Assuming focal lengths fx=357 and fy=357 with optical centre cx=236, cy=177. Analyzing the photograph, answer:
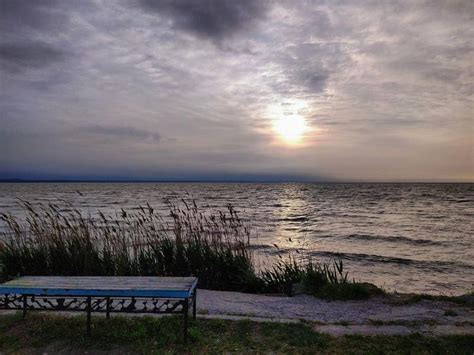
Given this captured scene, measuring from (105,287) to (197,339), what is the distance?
1.37 metres

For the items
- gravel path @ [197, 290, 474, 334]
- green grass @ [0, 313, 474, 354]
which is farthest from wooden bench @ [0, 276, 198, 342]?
gravel path @ [197, 290, 474, 334]

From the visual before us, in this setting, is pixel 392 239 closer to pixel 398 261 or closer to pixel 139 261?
pixel 398 261

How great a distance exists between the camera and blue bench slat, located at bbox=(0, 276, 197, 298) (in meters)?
4.31

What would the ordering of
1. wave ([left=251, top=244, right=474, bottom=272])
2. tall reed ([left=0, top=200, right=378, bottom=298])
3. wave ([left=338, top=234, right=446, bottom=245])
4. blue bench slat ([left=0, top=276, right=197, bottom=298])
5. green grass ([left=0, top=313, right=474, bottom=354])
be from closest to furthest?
1. blue bench slat ([left=0, top=276, right=197, bottom=298])
2. green grass ([left=0, top=313, right=474, bottom=354])
3. tall reed ([left=0, top=200, right=378, bottom=298])
4. wave ([left=251, top=244, right=474, bottom=272])
5. wave ([left=338, top=234, right=446, bottom=245])

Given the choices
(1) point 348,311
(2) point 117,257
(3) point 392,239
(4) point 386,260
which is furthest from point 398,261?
(2) point 117,257

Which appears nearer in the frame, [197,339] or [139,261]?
[197,339]

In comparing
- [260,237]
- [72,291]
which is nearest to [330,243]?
[260,237]

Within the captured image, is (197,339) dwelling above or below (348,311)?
above

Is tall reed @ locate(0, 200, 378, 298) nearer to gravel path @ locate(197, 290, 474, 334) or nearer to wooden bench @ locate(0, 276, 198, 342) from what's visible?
gravel path @ locate(197, 290, 474, 334)

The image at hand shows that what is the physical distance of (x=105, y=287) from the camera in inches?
178

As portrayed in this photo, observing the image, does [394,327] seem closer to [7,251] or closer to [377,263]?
[7,251]

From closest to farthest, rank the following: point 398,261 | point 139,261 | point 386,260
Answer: point 139,261 → point 398,261 → point 386,260

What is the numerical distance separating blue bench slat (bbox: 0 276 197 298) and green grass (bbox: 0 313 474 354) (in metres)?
0.68

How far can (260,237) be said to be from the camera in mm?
20891
